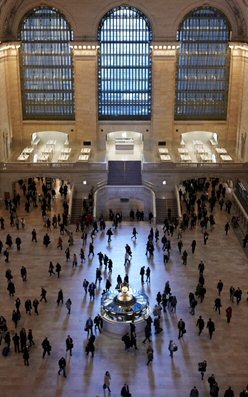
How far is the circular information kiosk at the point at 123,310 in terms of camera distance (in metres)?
24.5

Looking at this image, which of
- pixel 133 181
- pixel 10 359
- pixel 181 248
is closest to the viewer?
pixel 10 359

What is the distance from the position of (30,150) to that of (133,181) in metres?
8.94

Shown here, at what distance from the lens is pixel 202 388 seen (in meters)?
21.2

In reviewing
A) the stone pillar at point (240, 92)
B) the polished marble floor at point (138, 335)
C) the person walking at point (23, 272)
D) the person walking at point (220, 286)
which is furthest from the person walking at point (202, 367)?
the stone pillar at point (240, 92)

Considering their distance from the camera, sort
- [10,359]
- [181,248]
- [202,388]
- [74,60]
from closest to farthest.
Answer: [202,388] → [10,359] → [181,248] → [74,60]

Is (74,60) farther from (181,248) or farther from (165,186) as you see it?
(181,248)

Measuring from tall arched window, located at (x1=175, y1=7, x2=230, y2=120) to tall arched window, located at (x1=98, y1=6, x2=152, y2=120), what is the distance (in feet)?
8.63

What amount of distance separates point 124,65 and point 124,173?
9245 millimetres

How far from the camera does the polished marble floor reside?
2144 cm

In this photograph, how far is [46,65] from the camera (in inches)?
1772

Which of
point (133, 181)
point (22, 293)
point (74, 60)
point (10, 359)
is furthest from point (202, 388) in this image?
point (74, 60)

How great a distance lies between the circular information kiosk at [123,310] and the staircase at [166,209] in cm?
1241

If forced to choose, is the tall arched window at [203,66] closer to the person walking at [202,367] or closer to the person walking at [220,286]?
the person walking at [220,286]

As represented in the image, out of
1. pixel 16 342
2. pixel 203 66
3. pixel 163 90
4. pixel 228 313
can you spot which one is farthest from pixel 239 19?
pixel 16 342
